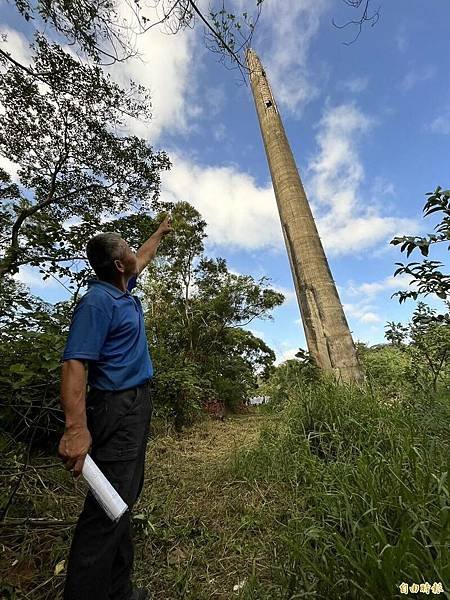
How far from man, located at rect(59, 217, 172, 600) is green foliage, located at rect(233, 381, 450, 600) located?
0.61 m

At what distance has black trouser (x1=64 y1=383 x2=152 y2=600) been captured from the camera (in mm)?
1271

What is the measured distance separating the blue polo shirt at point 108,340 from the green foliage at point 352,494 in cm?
101

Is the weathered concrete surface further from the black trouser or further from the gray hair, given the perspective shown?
the gray hair

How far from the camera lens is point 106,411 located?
1.46 meters

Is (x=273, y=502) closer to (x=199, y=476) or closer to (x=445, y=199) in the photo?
(x=199, y=476)

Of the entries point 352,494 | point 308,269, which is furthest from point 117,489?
point 308,269

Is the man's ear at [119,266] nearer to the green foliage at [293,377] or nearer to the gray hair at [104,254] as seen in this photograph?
the gray hair at [104,254]

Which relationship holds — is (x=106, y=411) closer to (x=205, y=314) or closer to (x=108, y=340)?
(x=108, y=340)

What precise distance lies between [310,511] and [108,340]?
4.44ft

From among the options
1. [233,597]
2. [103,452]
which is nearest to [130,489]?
[103,452]

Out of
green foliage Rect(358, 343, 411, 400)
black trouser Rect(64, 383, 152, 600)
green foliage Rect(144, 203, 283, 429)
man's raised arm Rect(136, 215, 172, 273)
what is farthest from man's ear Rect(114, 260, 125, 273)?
green foliage Rect(144, 203, 283, 429)

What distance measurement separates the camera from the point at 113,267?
177 centimetres

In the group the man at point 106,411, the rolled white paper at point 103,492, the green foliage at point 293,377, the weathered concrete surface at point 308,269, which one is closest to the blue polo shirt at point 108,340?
the man at point 106,411

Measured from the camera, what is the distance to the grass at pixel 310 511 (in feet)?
3.61
